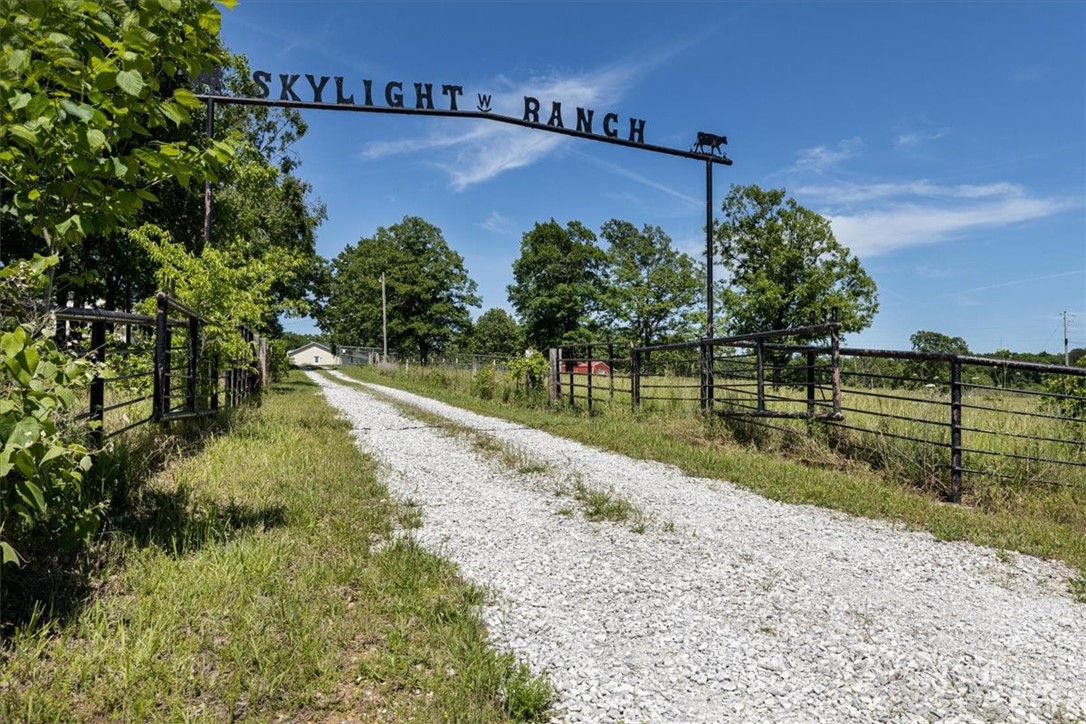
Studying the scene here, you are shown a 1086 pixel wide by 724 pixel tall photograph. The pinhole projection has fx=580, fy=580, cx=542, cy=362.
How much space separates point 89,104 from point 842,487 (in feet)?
20.8

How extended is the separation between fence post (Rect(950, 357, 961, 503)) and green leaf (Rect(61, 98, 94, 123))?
6.90m

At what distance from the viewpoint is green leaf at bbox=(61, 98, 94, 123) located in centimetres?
207

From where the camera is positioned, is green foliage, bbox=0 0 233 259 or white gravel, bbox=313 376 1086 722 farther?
white gravel, bbox=313 376 1086 722

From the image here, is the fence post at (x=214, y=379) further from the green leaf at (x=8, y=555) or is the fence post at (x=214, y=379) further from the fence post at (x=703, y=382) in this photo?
the fence post at (x=703, y=382)

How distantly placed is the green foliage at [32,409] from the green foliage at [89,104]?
312mm

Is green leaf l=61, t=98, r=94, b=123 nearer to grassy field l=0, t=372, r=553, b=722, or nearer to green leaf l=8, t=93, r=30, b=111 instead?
green leaf l=8, t=93, r=30, b=111

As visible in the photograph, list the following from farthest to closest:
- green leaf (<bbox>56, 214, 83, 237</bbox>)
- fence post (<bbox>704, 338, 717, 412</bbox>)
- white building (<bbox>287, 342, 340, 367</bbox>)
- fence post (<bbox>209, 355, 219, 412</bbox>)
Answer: white building (<bbox>287, 342, 340, 367</bbox>)
fence post (<bbox>704, 338, 717, 412</bbox>)
fence post (<bbox>209, 355, 219, 412</bbox>)
green leaf (<bbox>56, 214, 83, 237</bbox>)

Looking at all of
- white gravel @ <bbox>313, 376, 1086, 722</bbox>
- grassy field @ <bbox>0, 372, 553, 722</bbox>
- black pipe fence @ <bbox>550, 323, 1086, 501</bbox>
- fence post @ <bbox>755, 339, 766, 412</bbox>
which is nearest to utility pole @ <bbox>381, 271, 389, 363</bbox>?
black pipe fence @ <bbox>550, 323, 1086, 501</bbox>

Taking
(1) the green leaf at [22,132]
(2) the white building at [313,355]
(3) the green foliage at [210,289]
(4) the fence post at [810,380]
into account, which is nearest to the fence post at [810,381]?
(4) the fence post at [810,380]

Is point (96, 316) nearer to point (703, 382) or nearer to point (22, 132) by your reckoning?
point (22, 132)

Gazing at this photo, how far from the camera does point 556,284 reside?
156 feet

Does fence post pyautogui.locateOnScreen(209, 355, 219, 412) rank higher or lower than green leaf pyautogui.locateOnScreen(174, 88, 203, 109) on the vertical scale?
lower

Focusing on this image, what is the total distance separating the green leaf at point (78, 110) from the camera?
2066 mm

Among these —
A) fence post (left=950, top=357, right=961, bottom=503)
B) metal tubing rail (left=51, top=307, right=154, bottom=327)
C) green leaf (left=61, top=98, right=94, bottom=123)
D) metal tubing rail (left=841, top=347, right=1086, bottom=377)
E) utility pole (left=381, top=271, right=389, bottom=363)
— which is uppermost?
utility pole (left=381, top=271, right=389, bottom=363)
